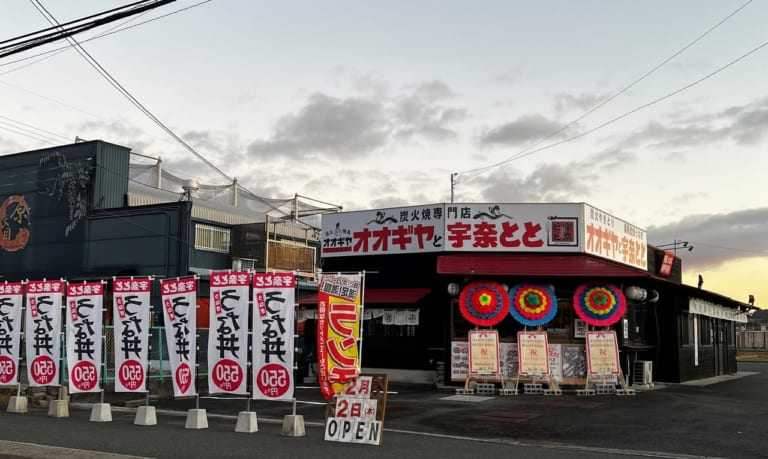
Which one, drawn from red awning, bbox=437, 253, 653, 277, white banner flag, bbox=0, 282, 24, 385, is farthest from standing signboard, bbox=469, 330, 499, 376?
white banner flag, bbox=0, 282, 24, 385

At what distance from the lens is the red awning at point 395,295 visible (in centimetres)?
2350

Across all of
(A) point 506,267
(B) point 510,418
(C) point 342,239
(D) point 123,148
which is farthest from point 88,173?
(B) point 510,418

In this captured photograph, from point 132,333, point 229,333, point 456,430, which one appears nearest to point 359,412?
point 456,430

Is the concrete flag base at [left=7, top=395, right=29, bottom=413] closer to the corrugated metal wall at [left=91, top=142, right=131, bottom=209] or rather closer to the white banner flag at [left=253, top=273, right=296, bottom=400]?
the white banner flag at [left=253, top=273, right=296, bottom=400]

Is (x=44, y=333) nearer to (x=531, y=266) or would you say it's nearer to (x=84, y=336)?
(x=84, y=336)

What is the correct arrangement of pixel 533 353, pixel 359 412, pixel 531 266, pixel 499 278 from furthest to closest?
1. pixel 499 278
2. pixel 531 266
3. pixel 533 353
4. pixel 359 412

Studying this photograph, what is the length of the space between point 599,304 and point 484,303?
3.25 meters

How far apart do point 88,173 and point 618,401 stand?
28891 mm

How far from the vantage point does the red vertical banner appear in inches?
529

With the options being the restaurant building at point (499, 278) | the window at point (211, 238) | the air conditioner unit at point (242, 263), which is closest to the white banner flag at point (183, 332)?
the restaurant building at point (499, 278)

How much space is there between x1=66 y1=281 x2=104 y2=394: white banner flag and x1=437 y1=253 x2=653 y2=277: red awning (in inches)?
375

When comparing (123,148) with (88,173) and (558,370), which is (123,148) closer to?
(88,173)

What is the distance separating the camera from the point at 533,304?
21125 mm

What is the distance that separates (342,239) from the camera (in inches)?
1021
